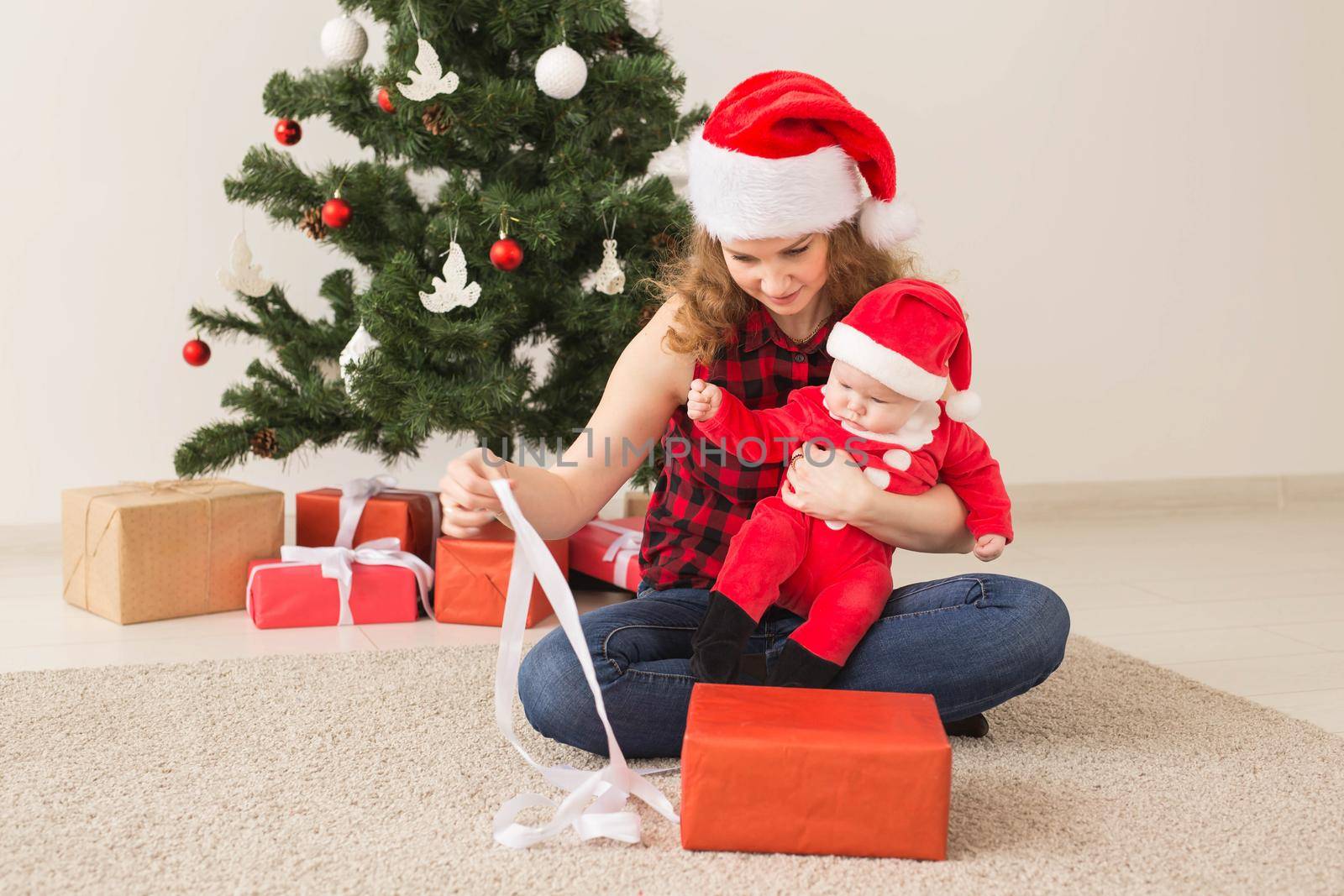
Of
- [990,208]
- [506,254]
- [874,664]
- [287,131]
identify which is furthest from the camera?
[990,208]

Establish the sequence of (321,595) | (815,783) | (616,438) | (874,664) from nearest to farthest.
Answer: (815,783) < (874,664) < (616,438) < (321,595)

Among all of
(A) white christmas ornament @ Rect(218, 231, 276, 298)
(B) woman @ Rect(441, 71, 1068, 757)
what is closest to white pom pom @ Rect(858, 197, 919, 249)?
(B) woman @ Rect(441, 71, 1068, 757)

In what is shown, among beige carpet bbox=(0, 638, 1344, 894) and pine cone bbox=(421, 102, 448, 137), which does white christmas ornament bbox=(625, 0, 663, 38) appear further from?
beige carpet bbox=(0, 638, 1344, 894)

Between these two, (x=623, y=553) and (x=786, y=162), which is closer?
(x=786, y=162)

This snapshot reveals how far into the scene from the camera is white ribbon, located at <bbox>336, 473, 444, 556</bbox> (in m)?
2.21

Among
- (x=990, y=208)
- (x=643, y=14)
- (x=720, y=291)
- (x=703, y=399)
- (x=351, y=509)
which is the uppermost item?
(x=643, y=14)

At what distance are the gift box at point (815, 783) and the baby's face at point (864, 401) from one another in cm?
36

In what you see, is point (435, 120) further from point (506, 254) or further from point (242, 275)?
point (242, 275)

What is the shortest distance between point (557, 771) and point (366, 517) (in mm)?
1053

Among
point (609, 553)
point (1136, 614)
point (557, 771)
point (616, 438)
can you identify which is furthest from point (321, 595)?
point (1136, 614)

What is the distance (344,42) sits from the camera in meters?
2.12

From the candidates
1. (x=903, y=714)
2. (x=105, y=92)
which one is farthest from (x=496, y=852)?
(x=105, y=92)

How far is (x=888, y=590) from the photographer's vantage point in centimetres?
144

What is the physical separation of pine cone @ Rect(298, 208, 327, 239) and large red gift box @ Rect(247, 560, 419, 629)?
0.58 m
